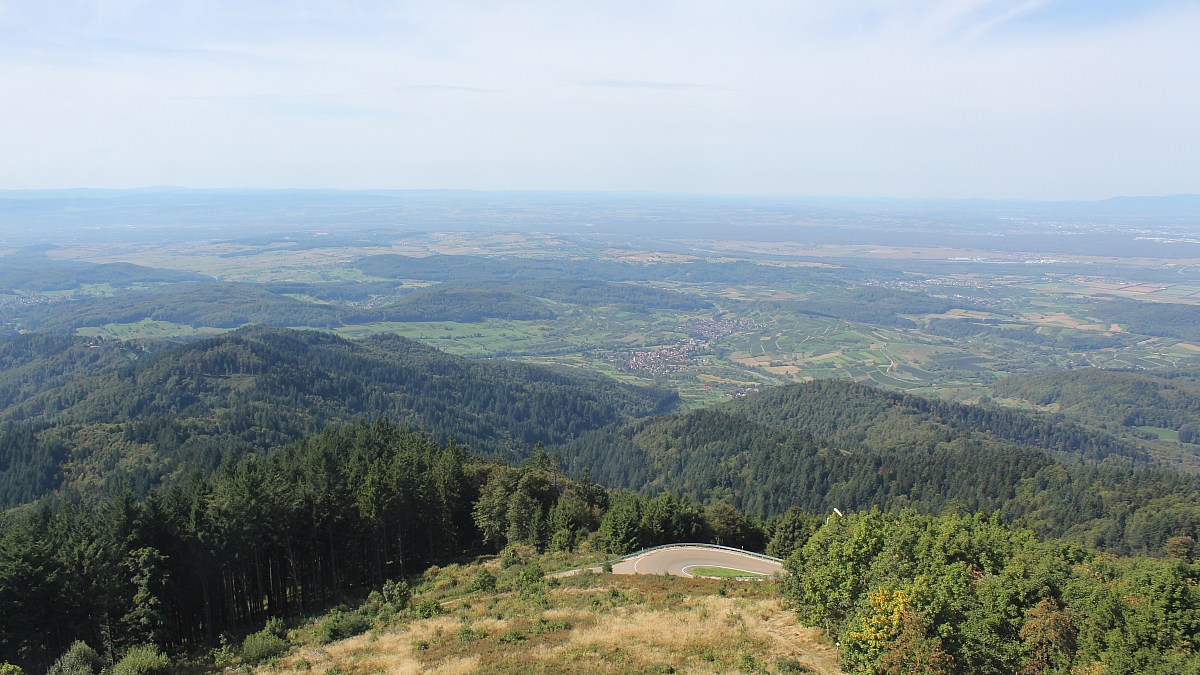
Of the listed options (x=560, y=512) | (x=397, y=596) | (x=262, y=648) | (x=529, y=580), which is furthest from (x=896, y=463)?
(x=262, y=648)

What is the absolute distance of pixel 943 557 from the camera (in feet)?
106

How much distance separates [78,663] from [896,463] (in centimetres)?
11959

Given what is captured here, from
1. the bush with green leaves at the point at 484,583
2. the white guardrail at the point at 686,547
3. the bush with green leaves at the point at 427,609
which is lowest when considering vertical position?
the white guardrail at the point at 686,547

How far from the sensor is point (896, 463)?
122562mm

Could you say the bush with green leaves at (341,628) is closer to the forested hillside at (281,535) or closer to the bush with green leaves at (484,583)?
the bush with green leaves at (484,583)

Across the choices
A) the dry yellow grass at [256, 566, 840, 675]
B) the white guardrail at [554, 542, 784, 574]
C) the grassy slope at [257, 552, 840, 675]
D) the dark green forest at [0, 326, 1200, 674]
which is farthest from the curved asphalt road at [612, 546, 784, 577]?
the dry yellow grass at [256, 566, 840, 675]

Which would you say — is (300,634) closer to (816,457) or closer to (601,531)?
(601,531)

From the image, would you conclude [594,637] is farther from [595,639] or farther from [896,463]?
[896,463]

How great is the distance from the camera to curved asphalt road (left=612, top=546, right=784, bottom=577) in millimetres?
50156

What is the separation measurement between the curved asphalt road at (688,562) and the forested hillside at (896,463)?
193ft

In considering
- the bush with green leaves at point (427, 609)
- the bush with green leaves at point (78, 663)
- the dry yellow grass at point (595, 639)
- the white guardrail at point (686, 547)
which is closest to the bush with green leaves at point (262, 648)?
the dry yellow grass at point (595, 639)

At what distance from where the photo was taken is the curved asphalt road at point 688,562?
5016 centimetres

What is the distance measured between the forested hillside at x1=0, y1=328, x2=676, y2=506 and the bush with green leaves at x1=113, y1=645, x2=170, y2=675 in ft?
165

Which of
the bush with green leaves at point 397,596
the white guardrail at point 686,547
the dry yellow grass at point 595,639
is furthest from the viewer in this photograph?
the white guardrail at point 686,547
